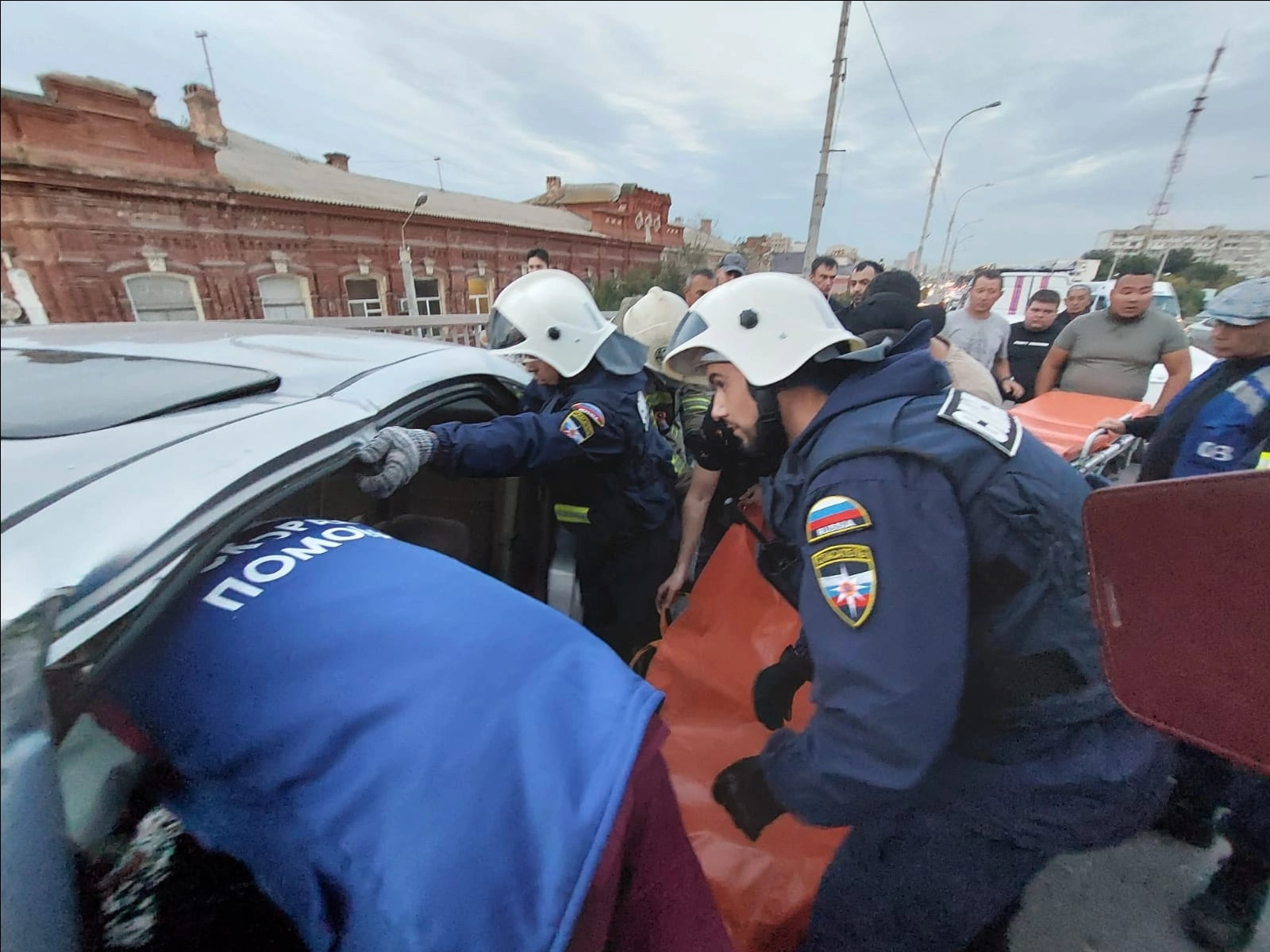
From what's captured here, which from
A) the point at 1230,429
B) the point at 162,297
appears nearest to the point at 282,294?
the point at 162,297

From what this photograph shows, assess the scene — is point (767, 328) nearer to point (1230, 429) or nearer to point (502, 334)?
point (502, 334)

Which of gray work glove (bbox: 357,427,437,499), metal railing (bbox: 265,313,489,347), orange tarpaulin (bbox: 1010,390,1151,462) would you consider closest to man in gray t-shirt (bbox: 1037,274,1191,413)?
orange tarpaulin (bbox: 1010,390,1151,462)

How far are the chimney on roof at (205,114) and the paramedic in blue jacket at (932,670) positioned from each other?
3.60 feet

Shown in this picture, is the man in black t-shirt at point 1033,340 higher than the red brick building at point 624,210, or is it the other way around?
the red brick building at point 624,210

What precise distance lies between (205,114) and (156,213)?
222 mm

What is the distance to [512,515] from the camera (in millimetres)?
2570

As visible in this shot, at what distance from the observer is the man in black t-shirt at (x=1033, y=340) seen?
5117 millimetres

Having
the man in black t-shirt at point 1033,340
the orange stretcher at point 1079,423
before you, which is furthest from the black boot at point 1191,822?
the man in black t-shirt at point 1033,340

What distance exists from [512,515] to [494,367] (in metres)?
0.68

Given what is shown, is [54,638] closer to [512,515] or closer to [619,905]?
[619,905]

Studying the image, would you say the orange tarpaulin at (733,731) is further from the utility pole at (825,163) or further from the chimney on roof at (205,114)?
the utility pole at (825,163)

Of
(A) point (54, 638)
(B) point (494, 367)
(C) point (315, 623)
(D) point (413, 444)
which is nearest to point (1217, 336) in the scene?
(B) point (494, 367)

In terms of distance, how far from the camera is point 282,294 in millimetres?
1391

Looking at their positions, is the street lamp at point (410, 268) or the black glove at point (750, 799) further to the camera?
the street lamp at point (410, 268)
